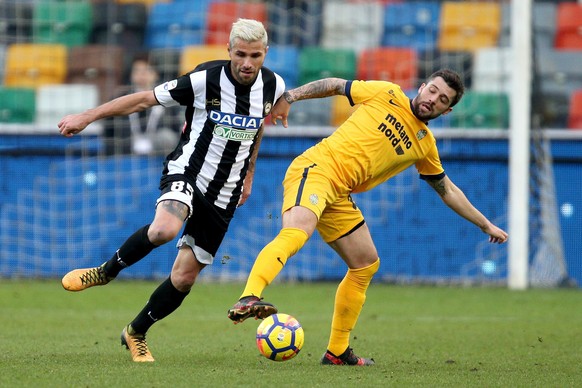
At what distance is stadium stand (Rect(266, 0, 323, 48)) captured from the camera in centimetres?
1634

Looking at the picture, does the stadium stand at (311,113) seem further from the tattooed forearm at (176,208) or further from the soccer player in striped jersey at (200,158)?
the tattooed forearm at (176,208)

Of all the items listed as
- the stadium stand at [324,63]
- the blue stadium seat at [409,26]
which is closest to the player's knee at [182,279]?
the stadium stand at [324,63]

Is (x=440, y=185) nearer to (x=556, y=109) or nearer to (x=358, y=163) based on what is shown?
(x=358, y=163)

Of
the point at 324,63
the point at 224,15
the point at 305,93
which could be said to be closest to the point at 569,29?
the point at 324,63

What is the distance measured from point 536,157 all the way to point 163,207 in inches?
338

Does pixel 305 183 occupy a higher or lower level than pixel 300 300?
higher

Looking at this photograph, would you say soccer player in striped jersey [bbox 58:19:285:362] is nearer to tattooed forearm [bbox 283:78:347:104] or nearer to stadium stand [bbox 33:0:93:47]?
tattooed forearm [bbox 283:78:347:104]

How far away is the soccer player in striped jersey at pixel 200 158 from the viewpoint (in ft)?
21.0

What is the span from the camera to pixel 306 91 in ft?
22.4

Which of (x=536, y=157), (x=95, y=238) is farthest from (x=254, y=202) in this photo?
(x=536, y=157)

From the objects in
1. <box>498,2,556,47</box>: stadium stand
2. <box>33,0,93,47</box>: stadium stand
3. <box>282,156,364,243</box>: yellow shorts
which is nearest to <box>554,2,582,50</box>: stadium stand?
<box>498,2,556,47</box>: stadium stand

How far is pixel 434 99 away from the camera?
6.65m

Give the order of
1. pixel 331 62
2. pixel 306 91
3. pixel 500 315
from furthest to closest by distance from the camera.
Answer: pixel 331 62 → pixel 500 315 → pixel 306 91

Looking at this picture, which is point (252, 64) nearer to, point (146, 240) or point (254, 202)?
point (146, 240)
